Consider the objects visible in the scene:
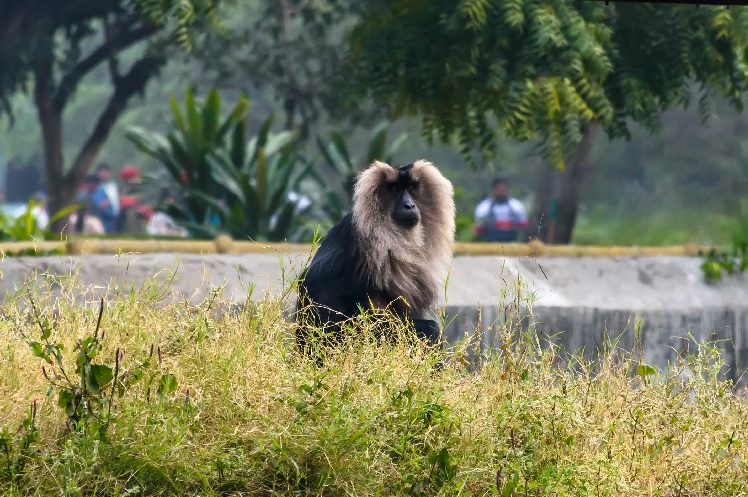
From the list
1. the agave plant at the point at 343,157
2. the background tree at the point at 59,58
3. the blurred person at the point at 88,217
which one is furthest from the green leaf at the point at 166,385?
the blurred person at the point at 88,217

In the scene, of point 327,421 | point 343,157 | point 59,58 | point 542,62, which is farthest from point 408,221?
Result: point 59,58

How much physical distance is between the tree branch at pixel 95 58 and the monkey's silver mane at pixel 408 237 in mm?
11534

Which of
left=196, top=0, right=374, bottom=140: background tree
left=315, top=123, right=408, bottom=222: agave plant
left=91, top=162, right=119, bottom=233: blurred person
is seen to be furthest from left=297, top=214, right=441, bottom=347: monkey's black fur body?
left=91, top=162, right=119, bottom=233: blurred person

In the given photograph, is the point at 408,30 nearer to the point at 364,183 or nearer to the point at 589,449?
the point at 364,183

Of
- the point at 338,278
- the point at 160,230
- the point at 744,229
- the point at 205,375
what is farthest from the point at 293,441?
the point at 160,230

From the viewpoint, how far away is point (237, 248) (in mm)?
9461

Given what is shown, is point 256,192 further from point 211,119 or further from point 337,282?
point 337,282

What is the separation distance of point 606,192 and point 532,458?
31044 millimetres

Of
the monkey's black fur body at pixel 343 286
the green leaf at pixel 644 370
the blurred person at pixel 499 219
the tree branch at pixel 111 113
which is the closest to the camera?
the green leaf at pixel 644 370

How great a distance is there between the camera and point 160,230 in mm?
15898

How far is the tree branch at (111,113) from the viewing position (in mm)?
17766

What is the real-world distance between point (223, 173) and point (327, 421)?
8803mm

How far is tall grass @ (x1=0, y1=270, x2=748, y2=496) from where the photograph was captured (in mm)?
4277

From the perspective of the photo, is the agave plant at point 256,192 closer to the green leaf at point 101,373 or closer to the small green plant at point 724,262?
the small green plant at point 724,262
